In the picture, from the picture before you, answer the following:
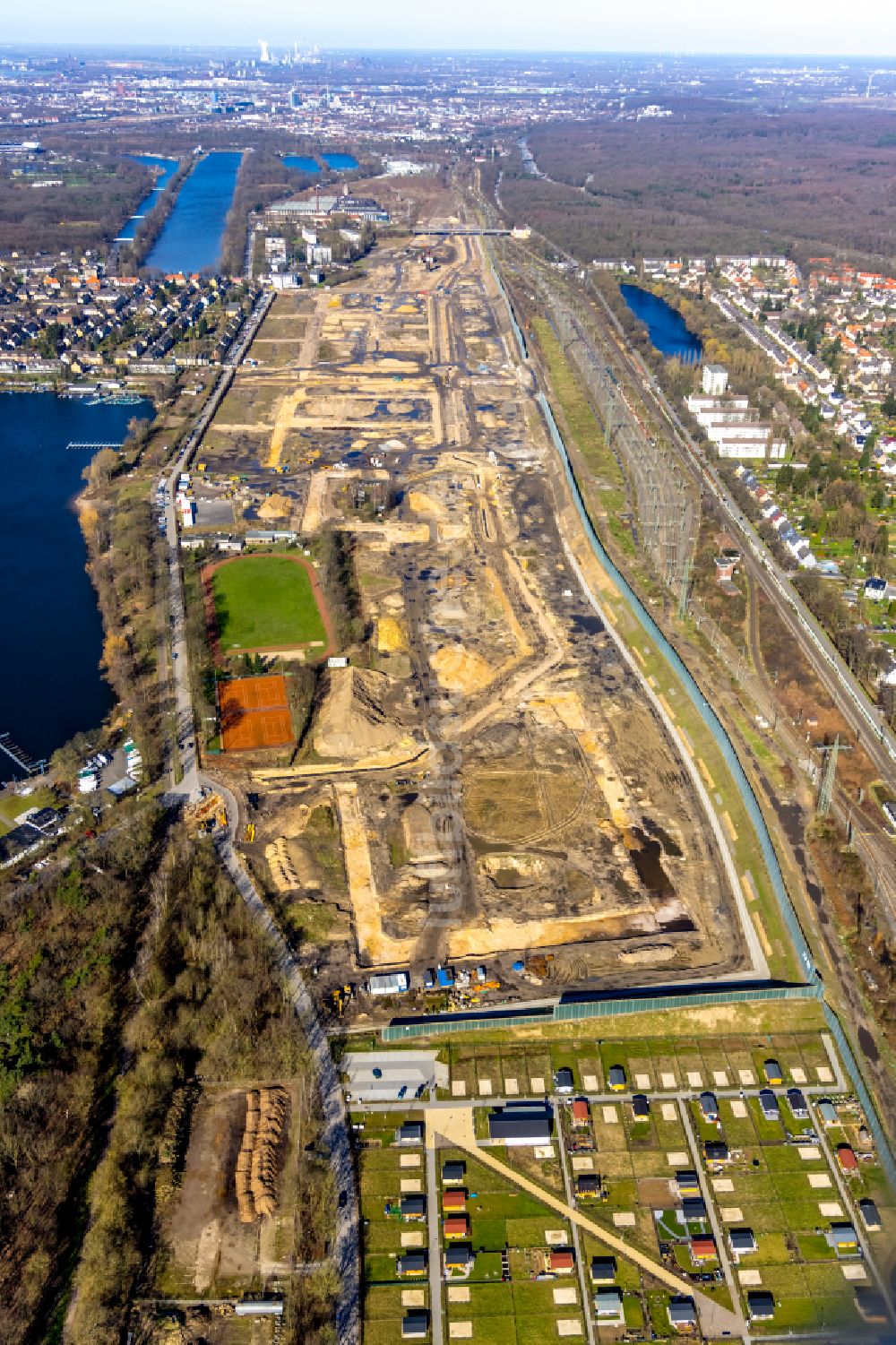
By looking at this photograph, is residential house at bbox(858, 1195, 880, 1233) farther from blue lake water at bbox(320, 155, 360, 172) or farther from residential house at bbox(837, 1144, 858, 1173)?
blue lake water at bbox(320, 155, 360, 172)

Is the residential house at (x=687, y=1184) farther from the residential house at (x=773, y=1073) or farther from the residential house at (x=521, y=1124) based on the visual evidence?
the residential house at (x=773, y=1073)

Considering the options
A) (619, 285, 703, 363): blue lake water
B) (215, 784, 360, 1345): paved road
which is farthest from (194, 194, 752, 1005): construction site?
(619, 285, 703, 363): blue lake water

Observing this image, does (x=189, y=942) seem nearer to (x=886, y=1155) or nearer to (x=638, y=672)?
(x=886, y=1155)

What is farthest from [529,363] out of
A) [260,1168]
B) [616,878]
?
[260,1168]

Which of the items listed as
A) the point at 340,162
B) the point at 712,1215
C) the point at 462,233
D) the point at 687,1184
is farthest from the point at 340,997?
the point at 340,162

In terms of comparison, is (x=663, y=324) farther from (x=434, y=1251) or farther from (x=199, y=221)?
(x=434, y=1251)
